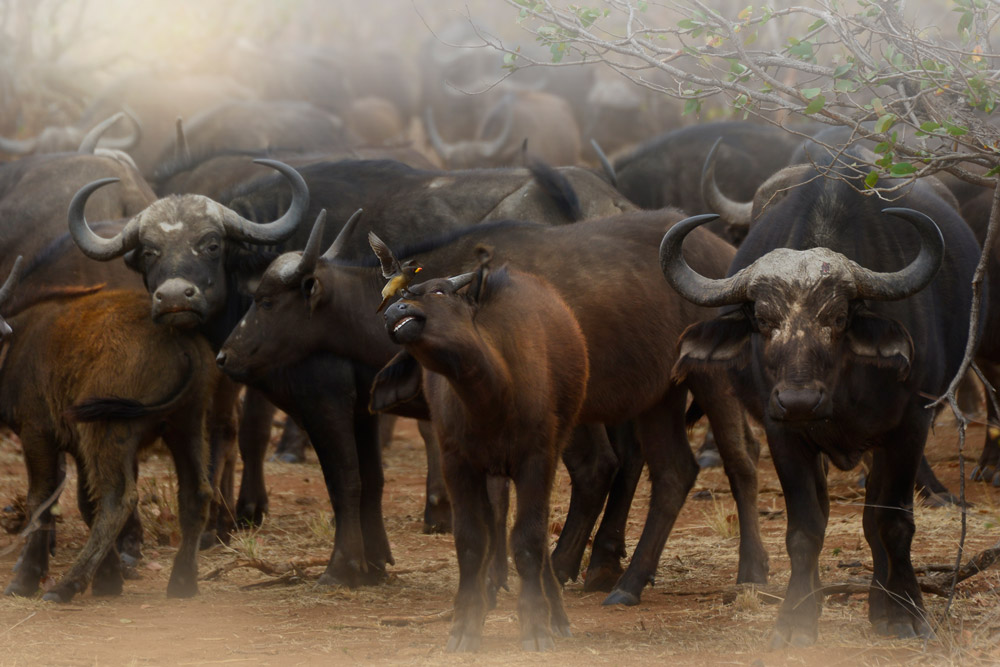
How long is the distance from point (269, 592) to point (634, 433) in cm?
201

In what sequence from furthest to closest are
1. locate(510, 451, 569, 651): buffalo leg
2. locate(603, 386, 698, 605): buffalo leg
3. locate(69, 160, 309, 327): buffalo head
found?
locate(69, 160, 309, 327): buffalo head → locate(603, 386, 698, 605): buffalo leg → locate(510, 451, 569, 651): buffalo leg

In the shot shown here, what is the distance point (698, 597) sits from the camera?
233 inches

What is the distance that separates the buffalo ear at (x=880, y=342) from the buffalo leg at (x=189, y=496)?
10.2 feet

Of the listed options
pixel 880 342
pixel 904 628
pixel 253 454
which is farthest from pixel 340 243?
pixel 904 628

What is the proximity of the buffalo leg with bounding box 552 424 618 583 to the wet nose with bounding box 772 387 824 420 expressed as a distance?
6.38 feet

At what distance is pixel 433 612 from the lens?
570 cm

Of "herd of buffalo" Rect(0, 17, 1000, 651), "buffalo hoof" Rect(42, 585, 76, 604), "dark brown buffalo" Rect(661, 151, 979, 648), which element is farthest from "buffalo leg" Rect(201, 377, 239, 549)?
"dark brown buffalo" Rect(661, 151, 979, 648)

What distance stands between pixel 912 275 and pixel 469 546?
75.3 inches

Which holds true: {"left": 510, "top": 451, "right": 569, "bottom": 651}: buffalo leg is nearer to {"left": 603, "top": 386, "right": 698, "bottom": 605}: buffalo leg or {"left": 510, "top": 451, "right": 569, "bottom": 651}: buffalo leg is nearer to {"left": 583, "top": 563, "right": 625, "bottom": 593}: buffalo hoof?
{"left": 603, "top": 386, "right": 698, "bottom": 605}: buffalo leg

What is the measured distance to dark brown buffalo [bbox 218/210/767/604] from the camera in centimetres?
591

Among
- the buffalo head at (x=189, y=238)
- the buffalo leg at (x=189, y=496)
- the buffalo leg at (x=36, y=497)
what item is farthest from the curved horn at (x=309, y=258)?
the buffalo leg at (x=36, y=497)

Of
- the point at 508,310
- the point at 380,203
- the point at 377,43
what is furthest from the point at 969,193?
the point at 377,43

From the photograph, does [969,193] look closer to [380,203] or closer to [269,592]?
[380,203]

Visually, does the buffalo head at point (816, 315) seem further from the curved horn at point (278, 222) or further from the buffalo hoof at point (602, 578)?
the curved horn at point (278, 222)
